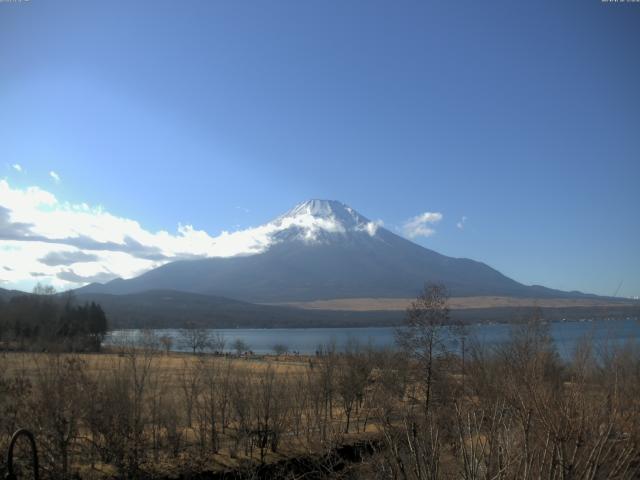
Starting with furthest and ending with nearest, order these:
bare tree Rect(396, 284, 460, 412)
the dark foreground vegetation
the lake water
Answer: bare tree Rect(396, 284, 460, 412)
the dark foreground vegetation
the lake water

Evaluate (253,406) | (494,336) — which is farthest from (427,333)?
(494,336)

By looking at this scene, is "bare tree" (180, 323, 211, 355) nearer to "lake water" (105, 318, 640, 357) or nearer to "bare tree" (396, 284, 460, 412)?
"lake water" (105, 318, 640, 357)

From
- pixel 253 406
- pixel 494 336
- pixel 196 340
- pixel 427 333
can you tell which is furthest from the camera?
pixel 196 340

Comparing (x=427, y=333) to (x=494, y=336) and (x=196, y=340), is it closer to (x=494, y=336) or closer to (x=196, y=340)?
(x=494, y=336)

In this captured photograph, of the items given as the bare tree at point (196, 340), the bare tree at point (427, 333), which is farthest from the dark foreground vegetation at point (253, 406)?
the bare tree at point (196, 340)

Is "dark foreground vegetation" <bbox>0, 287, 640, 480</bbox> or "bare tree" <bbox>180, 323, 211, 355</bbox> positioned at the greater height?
"dark foreground vegetation" <bbox>0, 287, 640, 480</bbox>

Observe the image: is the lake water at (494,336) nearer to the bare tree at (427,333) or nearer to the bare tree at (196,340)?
the bare tree at (196,340)

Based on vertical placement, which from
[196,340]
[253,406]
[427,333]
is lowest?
[196,340]

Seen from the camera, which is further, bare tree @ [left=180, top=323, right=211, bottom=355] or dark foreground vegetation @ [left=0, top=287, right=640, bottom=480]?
bare tree @ [left=180, top=323, right=211, bottom=355]

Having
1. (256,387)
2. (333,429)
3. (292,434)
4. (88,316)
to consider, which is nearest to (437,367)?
(333,429)

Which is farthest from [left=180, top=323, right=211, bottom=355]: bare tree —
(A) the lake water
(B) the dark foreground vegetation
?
(B) the dark foreground vegetation

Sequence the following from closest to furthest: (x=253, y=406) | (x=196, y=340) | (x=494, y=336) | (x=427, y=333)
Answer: (x=253, y=406) < (x=427, y=333) < (x=494, y=336) < (x=196, y=340)

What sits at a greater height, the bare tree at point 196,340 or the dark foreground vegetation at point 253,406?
the dark foreground vegetation at point 253,406

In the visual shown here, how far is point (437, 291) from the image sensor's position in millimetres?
29156
